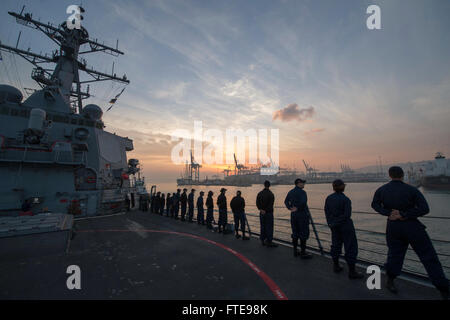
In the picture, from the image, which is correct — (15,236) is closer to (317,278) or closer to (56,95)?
(317,278)

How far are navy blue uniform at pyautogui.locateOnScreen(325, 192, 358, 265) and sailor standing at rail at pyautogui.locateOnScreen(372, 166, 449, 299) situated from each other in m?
0.54

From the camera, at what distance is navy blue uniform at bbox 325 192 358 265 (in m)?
3.47

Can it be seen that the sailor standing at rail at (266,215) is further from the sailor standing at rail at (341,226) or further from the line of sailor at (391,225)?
the sailor standing at rail at (341,226)

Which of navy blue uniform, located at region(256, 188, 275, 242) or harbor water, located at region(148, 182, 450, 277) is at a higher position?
navy blue uniform, located at region(256, 188, 275, 242)

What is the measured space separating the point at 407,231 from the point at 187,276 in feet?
12.5

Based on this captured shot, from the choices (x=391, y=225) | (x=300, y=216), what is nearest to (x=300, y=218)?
(x=300, y=216)

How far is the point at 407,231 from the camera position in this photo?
2.78 metres

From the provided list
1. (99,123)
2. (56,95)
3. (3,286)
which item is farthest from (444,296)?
(56,95)

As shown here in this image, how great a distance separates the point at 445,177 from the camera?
44.8m

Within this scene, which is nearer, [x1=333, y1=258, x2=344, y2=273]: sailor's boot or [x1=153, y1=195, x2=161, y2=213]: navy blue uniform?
[x1=333, y1=258, x2=344, y2=273]: sailor's boot

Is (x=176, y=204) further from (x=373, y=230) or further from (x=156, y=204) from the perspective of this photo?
(x=373, y=230)

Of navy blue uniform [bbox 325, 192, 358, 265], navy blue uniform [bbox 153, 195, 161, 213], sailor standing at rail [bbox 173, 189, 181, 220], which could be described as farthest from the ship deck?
navy blue uniform [bbox 153, 195, 161, 213]

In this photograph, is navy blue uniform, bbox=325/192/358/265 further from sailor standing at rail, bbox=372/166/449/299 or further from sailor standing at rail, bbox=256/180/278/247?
sailor standing at rail, bbox=256/180/278/247
